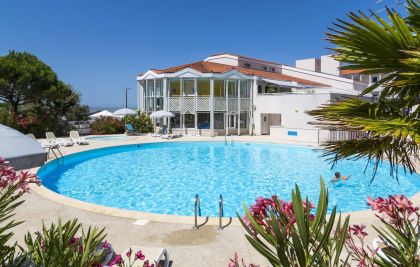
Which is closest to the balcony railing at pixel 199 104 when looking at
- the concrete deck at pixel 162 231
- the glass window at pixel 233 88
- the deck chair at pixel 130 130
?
the glass window at pixel 233 88

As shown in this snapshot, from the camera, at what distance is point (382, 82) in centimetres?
316

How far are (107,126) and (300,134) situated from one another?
2020 cm

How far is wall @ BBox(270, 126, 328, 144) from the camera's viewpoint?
2568 cm

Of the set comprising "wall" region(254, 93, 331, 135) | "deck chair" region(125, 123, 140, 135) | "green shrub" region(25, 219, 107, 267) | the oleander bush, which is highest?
"wall" region(254, 93, 331, 135)

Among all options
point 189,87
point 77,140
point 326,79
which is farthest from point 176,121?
point 326,79

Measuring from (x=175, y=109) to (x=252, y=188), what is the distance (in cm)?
2040

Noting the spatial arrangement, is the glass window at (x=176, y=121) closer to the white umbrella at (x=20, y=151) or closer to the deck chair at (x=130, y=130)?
the deck chair at (x=130, y=130)

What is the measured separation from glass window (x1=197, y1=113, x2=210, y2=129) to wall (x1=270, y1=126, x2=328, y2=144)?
7252 mm

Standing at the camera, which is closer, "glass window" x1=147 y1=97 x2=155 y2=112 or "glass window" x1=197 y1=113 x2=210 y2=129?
"glass window" x1=197 y1=113 x2=210 y2=129

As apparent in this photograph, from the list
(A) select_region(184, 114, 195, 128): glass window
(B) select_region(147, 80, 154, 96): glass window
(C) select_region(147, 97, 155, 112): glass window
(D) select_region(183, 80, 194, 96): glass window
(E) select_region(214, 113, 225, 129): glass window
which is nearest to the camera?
(E) select_region(214, 113, 225, 129): glass window

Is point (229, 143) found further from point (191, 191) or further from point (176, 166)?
point (191, 191)

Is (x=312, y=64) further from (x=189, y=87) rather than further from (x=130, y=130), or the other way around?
(x=130, y=130)

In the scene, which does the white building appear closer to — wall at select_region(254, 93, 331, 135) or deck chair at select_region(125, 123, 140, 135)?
wall at select_region(254, 93, 331, 135)

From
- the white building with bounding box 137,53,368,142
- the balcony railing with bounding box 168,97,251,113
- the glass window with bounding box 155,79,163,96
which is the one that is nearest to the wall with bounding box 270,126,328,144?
the white building with bounding box 137,53,368,142
